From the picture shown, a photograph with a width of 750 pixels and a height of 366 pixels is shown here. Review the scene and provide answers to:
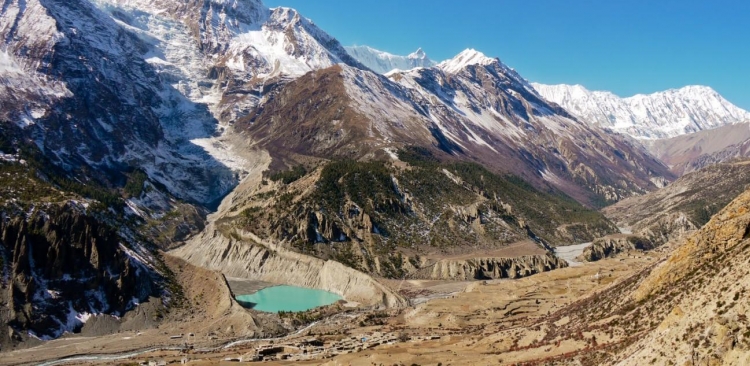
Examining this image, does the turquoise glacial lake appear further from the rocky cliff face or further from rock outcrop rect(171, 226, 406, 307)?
the rocky cliff face

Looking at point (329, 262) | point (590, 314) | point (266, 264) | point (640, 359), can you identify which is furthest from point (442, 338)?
point (266, 264)

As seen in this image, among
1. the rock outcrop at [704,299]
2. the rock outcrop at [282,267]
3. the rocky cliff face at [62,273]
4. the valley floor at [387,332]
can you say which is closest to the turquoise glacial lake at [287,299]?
the rock outcrop at [282,267]

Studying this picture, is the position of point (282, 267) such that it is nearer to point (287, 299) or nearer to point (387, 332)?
point (287, 299)

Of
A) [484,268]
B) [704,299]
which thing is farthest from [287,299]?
[704,299]

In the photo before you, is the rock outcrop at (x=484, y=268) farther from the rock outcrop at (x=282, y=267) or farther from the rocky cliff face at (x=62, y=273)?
the rocky cliff face at (x=62, y=273)

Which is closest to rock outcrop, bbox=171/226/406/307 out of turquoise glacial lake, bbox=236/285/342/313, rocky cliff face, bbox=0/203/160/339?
turquoise glacial lake, bbox=236/285/342/313

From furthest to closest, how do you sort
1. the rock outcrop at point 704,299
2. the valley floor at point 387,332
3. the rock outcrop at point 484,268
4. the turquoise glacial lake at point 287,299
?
the rock outcrop at point 484,268 < the turquoise glacial lake at point 287,299 < the valley floor at point 387,332 < the rock outcrop at point 704,299
